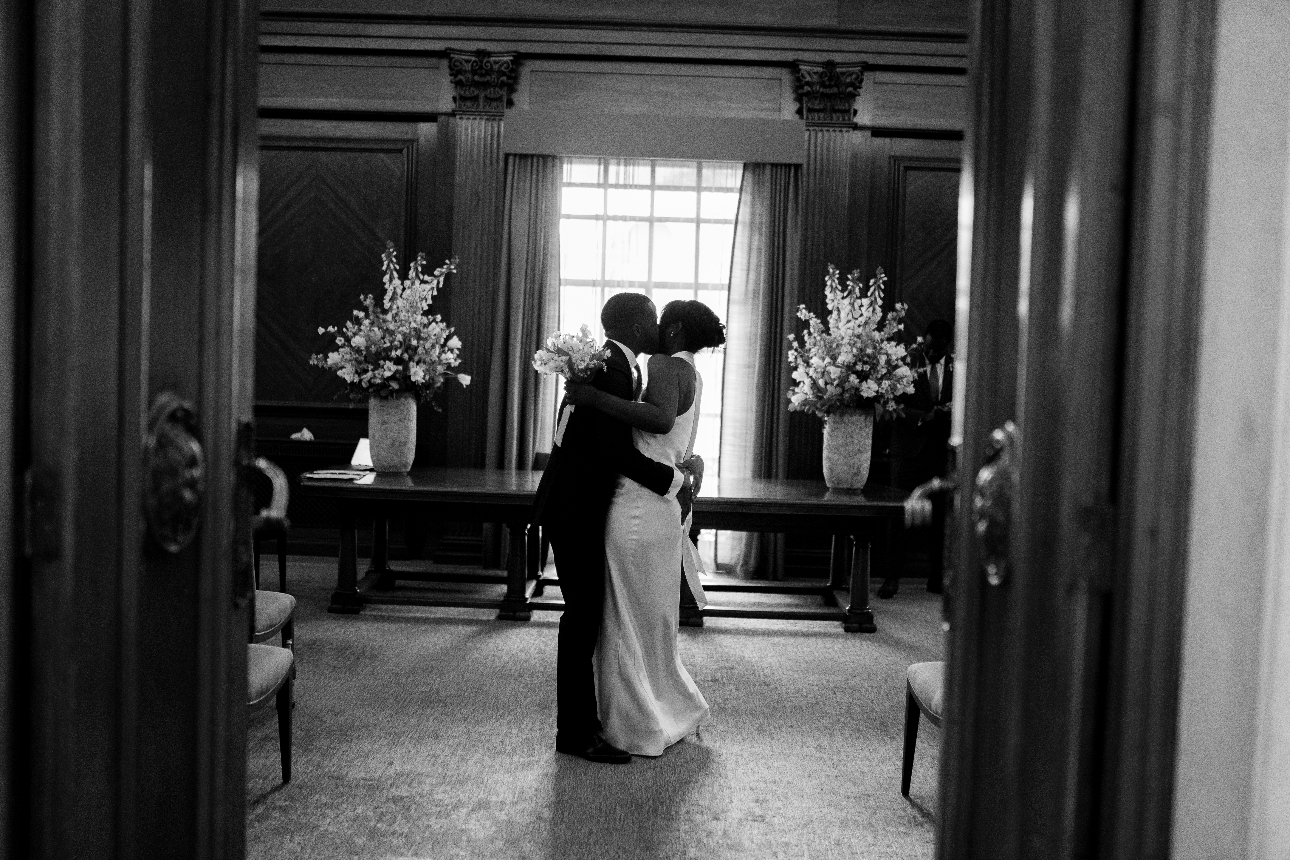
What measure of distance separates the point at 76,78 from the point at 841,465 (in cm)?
549

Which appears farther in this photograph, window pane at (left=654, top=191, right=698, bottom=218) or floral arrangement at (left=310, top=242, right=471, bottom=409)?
window pane at (left=654, top=191, right=698, bottom=218)

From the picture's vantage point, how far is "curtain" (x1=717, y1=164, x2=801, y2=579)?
802cm

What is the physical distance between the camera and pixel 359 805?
3479 mm

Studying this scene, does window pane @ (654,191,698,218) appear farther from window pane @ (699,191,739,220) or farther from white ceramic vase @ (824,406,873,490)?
white ceramic vase @ (824,406,873,490)

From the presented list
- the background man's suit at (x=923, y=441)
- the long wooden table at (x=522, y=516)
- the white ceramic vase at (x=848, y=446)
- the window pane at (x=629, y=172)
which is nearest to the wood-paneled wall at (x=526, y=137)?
the window pane at (x=629, y=172)

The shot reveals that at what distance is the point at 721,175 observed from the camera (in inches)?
A: 321

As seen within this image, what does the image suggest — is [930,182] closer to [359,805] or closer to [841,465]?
[841,465]

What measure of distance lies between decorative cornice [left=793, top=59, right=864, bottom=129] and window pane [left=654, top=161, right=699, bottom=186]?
2.74 ft

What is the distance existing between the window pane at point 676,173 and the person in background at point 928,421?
1919mm

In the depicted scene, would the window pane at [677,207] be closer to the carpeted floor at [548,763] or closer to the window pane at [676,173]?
the window pane at [676,173]

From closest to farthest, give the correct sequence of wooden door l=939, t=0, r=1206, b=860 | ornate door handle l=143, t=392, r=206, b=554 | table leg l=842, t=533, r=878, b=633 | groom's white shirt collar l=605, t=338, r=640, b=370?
1. wooden door l=939, t=0, r=1206, b=860
2. ornate door handle l=143, t=392, r=206, b=554
3. groom's white shirt collar l=605, t=338, r=640, b=370
4. table leg l=842, t=533, r=878, b=633

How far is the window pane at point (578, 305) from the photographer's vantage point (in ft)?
26.9

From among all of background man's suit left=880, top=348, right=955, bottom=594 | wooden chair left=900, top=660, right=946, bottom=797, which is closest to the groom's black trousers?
wooden chair left=900, top=660, right=946, bottom=797

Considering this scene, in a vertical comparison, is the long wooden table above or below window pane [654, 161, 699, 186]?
below
